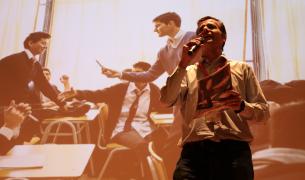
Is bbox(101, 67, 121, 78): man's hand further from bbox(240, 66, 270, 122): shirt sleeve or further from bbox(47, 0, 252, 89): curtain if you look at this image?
bbox(240, 66, 270, 122): shirt sleeve

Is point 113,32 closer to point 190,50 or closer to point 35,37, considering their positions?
point 35,37

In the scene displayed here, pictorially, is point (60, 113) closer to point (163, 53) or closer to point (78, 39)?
point (78, 39)

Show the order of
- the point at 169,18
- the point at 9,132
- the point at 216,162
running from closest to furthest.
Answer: the point at 216,162
the point at 9,132
the point at 169,18

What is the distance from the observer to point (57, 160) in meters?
2.51

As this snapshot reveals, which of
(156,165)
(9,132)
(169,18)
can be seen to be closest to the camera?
(156,165)

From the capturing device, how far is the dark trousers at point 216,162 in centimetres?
107

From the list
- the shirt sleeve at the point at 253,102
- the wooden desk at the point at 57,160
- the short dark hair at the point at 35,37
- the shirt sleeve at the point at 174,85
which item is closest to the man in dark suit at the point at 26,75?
the short dark hair at the point at 35,37

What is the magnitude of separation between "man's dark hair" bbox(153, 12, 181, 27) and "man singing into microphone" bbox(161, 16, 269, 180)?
157cm

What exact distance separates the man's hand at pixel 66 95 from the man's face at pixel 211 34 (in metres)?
1.67

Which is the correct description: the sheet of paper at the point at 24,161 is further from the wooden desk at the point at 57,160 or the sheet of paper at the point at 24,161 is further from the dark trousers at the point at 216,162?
the dark trousers at the point at 216,162

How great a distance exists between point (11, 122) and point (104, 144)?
730mm

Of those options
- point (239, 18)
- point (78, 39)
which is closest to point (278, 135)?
point (239, 18)

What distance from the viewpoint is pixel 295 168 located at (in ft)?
7.68

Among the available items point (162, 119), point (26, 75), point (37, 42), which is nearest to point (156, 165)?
A: point (162, 119)
